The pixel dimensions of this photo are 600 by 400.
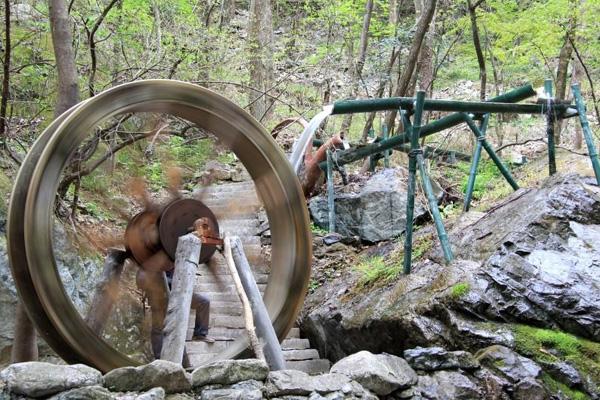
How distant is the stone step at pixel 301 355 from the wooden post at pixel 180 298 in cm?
229

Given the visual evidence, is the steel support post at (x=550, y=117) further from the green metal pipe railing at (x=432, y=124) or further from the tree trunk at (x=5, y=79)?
the tree trunk at (x=5, y=79)

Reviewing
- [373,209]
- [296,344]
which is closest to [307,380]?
[296,344]

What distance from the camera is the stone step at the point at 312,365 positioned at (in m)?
5.23

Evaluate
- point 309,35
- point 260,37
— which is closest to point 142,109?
point 260,37

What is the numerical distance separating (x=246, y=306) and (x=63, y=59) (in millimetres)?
2485

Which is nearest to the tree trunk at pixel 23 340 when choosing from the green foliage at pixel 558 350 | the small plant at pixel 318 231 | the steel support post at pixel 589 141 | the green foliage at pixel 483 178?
the green foliage at pixel 558 350

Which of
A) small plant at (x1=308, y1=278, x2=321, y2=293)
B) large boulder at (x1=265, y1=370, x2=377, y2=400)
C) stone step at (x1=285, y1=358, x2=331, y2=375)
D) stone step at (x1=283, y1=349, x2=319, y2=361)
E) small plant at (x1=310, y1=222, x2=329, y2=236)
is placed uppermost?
small plant at (x1=310, y1=222, x2=329, y2=236)

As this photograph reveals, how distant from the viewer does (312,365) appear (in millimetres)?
5281

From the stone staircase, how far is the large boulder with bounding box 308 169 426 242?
145cm

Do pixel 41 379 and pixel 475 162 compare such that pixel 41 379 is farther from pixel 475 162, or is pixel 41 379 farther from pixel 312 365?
pixel 475 162

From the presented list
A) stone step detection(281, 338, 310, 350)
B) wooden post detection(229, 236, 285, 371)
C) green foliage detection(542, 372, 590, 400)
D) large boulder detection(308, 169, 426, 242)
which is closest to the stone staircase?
stone step detection(281, 338, 310, 350)

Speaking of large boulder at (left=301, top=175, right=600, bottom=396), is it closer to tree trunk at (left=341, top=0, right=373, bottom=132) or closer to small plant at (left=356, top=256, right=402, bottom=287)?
small plant at (left=356, top=256, right=402, bottom=287)

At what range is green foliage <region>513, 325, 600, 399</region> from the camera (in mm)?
3240

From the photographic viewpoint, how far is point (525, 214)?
451cm
